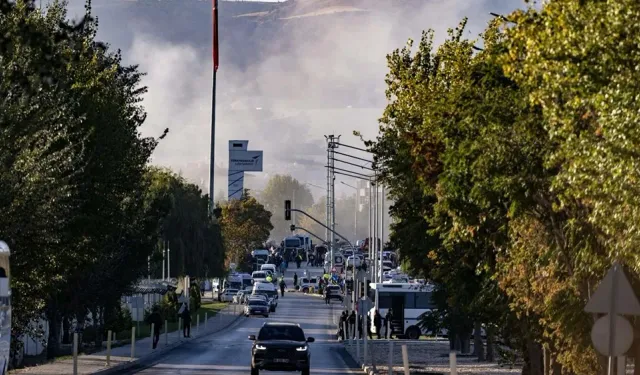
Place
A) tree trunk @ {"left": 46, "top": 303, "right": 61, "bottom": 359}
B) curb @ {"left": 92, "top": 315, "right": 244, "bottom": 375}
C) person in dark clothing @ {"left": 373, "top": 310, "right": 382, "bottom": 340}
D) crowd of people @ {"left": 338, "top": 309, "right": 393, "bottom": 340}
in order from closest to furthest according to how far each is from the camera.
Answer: curb @ {"left": 92, "top": 315, "right": 244, "bottom": 375} → tree trunk @ {"left": 46, "top": 303, "right": 61, "bottom": 359} → crowd of people @ {"left": 338, "top": 309, "right": 393, "bottom": 340} → person in dark clothing @ {"left": 373, "top": 310, "right": 382, "bottom": 340}

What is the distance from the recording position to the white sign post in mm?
17109

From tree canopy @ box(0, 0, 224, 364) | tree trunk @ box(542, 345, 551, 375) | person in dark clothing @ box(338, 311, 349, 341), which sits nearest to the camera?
tree canopy @ box(0, 0, 224, 364)

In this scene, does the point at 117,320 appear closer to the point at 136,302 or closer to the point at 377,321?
the point at 136,302

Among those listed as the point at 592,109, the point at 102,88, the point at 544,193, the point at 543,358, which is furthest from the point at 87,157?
the point at 592,109

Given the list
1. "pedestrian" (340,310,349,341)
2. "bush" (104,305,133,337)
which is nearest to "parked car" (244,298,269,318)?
"bush" (104,305,133,337)

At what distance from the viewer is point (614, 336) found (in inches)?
673

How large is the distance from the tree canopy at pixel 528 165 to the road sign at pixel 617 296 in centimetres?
74

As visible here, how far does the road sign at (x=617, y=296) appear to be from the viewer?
17.2 m

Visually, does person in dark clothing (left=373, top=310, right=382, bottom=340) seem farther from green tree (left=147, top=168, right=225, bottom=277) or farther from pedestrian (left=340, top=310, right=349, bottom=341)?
green tree (left=147, top=168, right=225, bottom=277)

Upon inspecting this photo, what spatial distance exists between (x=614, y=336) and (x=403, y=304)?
224 ft

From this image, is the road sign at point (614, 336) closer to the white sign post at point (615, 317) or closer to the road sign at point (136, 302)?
the white sign post at point (615, 317)

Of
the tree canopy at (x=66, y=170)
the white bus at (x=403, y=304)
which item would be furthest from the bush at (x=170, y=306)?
the tree canopy at (x=66, y=170)

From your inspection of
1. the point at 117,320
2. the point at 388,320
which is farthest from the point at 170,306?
the point at 117,320

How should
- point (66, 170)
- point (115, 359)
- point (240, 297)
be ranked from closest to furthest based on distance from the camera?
point (66, 170) < point (115, 359) < point (240, 297)
